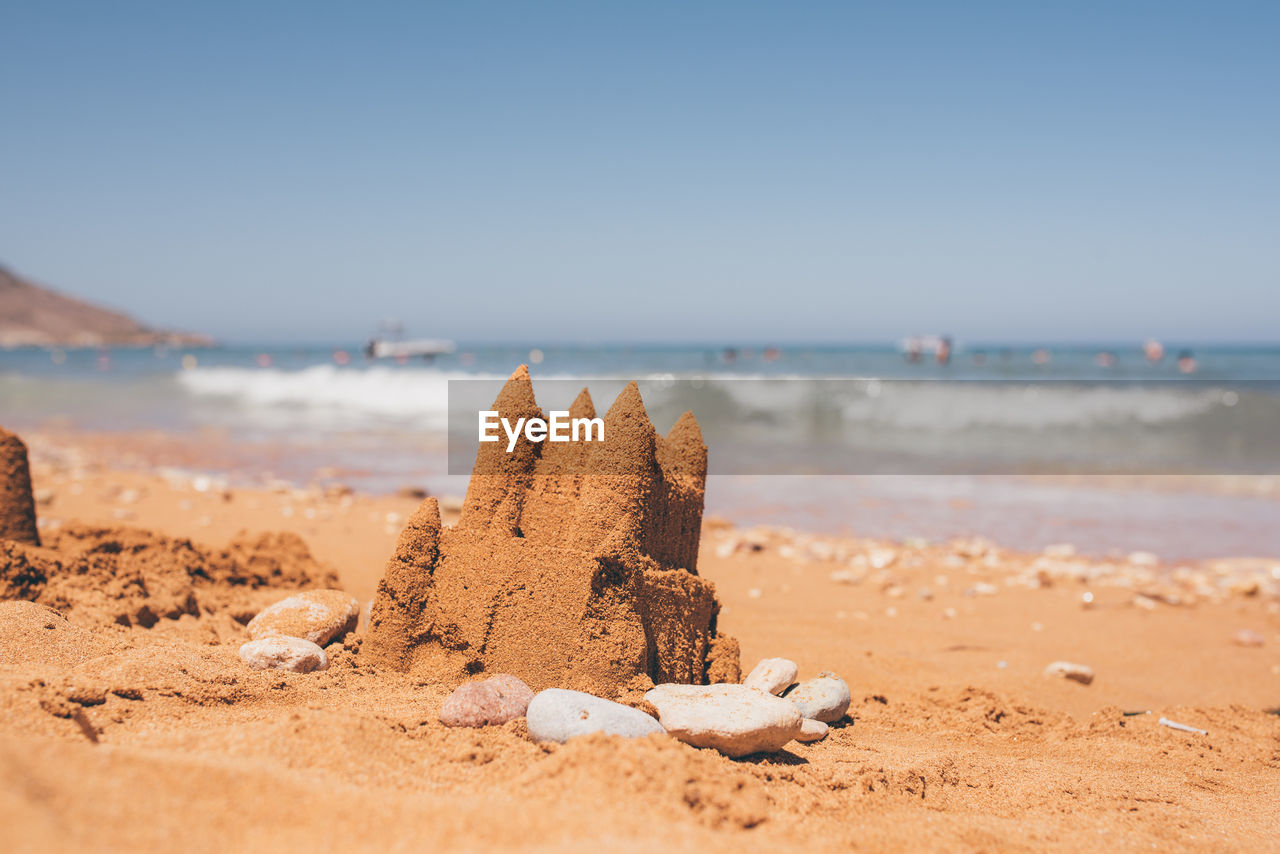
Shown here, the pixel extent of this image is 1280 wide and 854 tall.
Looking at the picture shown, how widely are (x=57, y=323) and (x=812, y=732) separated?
425 feet

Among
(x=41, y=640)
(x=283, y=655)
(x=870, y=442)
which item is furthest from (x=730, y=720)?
(x=870, y=442)

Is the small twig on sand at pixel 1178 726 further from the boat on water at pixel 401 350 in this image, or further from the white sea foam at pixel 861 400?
the boat on water at pixel 401 350

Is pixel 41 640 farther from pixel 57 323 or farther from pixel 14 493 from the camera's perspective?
pixel 57 323

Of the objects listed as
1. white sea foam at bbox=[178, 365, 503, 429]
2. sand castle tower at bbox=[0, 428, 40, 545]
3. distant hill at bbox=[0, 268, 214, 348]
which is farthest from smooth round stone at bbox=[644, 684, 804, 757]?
distant hill at bbox=[0, 268, 214, 348]

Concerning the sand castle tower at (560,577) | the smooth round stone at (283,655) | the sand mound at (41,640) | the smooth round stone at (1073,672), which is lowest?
the smooth round stone at (1073,672)

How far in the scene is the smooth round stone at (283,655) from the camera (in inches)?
136

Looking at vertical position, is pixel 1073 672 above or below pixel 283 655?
below

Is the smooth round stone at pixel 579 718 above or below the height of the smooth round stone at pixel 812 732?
above

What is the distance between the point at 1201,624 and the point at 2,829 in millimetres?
7402

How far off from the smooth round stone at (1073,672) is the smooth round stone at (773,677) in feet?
7.28

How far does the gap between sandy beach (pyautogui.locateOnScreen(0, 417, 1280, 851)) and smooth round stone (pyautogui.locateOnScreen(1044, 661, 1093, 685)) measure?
96mm

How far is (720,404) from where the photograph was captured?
2269 cm

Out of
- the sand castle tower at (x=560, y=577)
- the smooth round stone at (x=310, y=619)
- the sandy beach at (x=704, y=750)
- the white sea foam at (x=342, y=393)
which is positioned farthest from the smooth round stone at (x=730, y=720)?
the white sea foam at (x=342, y=393)

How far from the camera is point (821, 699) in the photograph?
3.73 meters
